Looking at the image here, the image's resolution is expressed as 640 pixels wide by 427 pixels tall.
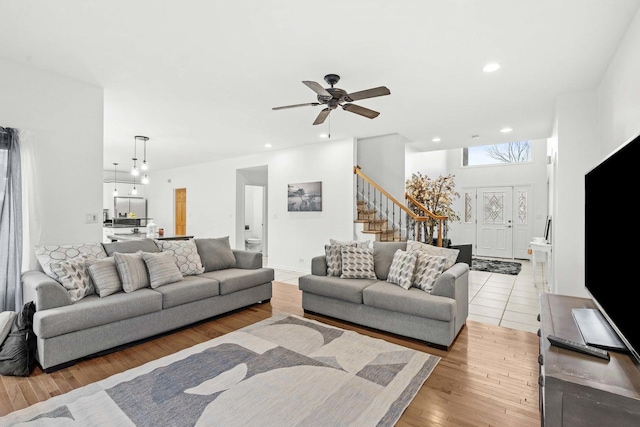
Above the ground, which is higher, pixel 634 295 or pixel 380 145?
pixel 380 145

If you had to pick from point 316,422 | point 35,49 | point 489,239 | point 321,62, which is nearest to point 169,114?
point 35,49

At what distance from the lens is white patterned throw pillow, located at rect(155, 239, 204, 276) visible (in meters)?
3.81

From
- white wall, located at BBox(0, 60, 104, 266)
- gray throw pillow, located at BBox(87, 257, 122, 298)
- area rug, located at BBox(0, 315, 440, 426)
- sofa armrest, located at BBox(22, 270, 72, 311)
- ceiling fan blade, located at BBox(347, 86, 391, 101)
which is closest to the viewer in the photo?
area rug, located at BBox(0, 315, 440, 426)

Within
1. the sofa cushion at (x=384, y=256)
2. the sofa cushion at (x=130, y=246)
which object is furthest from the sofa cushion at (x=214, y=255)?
the sofa cushion at (x=384, y=256)

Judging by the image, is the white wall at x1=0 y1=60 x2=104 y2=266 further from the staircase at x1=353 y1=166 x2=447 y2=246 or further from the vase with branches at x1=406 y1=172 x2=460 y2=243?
the vase with branches at x1=406 y1=172 x2=460 y2=243

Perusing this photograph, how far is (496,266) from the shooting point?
Result: 7.30m

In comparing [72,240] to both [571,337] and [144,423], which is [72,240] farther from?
[571,337]

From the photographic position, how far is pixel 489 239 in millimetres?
8945

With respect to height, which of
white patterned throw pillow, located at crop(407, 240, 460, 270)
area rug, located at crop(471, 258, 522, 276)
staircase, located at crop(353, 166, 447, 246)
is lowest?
area rug, located at crop(471, 258, 522, 276)

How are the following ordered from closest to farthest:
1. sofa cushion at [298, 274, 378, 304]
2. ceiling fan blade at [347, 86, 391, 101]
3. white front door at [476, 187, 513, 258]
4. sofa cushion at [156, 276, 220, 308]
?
ceiling fan blade at [347, 86, 391, 101]
sofa cushion at [156, 276, 220, 308]
sofa cushion at [298, 274, 378, 304]
white front door at [476, 187, 513, 258]

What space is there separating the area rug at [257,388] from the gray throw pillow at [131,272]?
0.86m

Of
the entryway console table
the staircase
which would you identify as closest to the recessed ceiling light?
the entryway console table

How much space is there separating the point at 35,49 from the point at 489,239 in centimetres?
981

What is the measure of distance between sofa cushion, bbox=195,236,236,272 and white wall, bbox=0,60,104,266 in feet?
3.83
